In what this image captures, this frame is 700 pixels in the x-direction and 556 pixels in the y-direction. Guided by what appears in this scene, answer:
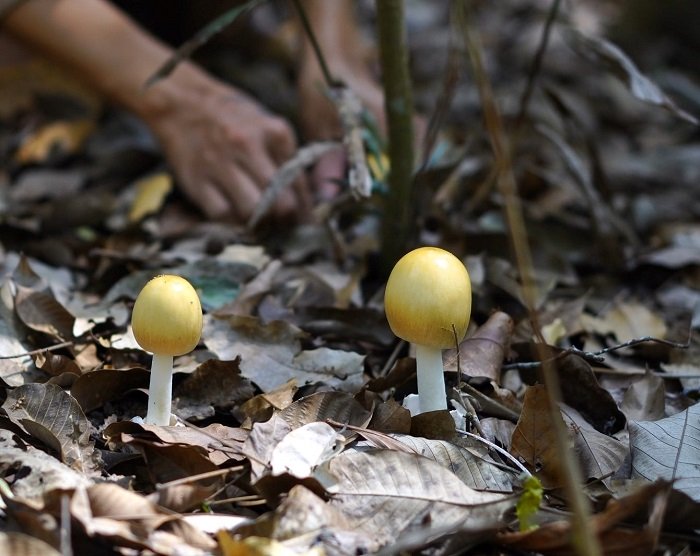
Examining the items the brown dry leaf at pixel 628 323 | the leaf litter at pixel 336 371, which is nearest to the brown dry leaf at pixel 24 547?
the leaf litter at pixel 336 371

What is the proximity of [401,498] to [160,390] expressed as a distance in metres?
0.58

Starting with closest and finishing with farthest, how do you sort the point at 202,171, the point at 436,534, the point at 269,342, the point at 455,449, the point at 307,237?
the point at 436,534 → the point at 455,449 → the point at 269,342 → the point at 307,237 → the point at 202,171

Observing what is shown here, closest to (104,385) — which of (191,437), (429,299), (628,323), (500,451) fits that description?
(191,437)

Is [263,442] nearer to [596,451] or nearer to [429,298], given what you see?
[429,298]

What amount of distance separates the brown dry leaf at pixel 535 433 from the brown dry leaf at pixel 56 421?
2.87ft

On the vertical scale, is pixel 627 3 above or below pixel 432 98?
above

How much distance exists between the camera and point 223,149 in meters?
3.06

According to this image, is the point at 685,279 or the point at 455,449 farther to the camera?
the point at 685,279

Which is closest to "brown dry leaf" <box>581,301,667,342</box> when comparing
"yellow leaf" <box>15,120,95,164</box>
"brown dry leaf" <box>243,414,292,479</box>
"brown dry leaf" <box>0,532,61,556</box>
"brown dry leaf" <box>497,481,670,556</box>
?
"brown dry leaf" <box>497,481,670,556</box>

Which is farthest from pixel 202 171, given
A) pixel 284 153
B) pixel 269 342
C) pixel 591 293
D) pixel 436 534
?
pixel 436 534

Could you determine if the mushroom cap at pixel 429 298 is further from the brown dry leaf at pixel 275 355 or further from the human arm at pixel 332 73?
the human arm at pixel 332 73

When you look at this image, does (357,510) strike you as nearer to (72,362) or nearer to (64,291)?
(72,362)

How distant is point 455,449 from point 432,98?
3033mm

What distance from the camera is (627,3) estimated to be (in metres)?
5.08
